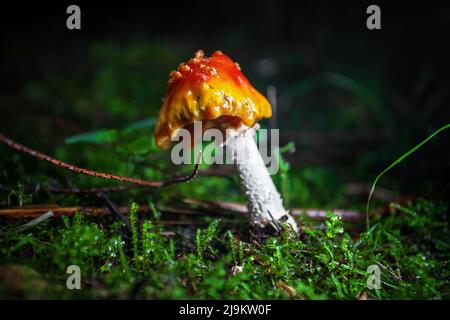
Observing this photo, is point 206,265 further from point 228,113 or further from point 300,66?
point 300,66

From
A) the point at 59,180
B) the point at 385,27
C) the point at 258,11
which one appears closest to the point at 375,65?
the point at 385,27

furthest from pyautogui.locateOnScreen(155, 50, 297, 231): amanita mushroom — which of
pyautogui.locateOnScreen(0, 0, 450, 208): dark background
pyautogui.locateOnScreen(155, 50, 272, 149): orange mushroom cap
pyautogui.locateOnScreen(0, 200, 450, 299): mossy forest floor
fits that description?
pyautogui.locateOnScreen(0, 0, 450, 208): dark background

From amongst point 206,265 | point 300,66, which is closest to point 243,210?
point 206,265

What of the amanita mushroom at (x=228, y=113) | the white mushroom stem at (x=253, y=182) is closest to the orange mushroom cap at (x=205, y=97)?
the amanita mushroom at (x=228, y=113)

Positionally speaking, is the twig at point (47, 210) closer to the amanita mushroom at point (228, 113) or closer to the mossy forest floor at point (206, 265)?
the mossy forest floor at point (206, 265)

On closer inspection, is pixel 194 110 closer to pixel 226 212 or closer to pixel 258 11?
pixel 226 212
